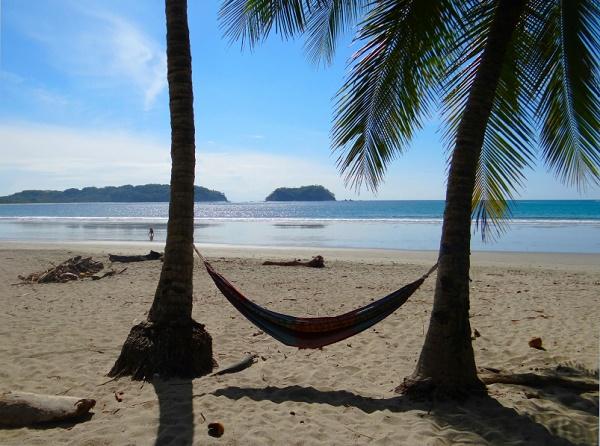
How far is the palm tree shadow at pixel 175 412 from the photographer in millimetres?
2843

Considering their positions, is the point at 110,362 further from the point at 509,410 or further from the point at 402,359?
the point at 509,410

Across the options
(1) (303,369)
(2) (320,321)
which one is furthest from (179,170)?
(1) (303,369)

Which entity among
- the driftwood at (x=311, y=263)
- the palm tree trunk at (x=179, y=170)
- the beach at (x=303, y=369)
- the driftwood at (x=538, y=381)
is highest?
the palm tree trunk at (x=179, y=170)

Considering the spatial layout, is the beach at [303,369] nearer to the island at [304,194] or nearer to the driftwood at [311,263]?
the driftwood at [311,263]

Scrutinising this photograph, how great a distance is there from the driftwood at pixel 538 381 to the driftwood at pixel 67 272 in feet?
26.1

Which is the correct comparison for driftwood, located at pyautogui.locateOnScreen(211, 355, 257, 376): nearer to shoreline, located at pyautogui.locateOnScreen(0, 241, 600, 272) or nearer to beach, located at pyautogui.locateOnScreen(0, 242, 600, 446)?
beach, located at pyautogui.locateOnScreen(0, 242, 600, 446)

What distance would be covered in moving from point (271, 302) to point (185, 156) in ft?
13.2

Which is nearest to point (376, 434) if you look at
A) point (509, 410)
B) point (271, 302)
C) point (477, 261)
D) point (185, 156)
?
point (509, 410)

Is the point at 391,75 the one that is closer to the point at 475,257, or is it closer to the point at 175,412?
the point at 175,412

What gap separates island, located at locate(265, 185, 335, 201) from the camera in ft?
404

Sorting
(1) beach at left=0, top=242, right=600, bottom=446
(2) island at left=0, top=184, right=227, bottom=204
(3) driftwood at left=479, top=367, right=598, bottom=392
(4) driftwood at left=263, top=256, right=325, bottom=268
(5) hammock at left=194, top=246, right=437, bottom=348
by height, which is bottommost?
(1) beach at left=0, top=242, right=600, bottom=446

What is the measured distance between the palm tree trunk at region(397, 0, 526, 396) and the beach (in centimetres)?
20

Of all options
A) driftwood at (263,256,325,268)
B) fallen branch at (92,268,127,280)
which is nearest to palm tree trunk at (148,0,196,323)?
fallen branch at (92,268,127,280)

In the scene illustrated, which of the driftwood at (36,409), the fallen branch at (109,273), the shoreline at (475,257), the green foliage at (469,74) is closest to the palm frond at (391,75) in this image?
the green foliage at (469,74)
